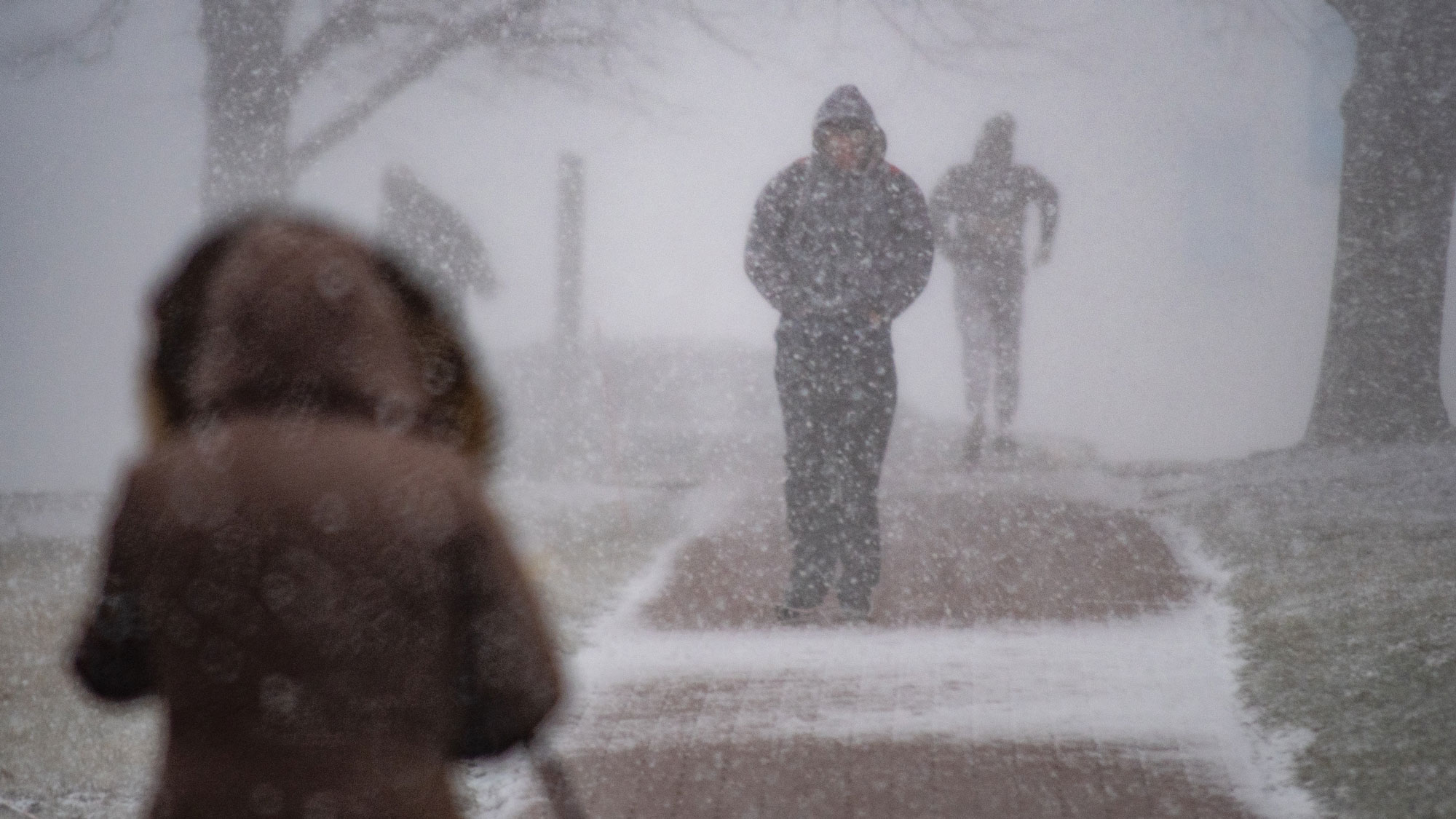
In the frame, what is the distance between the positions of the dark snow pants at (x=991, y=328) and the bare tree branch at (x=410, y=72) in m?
4.66

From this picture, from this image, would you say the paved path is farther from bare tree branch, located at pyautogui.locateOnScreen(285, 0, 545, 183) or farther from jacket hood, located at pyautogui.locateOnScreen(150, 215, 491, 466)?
bare tree branch, located at pyautogui.locateOnScreen(285, 0, 545, 183)

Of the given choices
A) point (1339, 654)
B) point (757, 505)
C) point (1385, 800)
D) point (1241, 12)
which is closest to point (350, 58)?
point (757, 505)

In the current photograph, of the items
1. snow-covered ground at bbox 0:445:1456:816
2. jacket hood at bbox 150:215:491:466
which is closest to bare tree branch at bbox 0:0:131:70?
snow-covered ground at bbox 0:445:1456:816

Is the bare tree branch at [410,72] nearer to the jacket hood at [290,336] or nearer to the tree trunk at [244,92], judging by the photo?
the tree trunk at [244,92]

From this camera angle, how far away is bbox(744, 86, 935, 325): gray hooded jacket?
5.76 m

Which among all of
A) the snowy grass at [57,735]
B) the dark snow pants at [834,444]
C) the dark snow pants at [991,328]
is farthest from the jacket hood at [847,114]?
the dark snow pants at [991,328]

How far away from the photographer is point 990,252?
1063 cm

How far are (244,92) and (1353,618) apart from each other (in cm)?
1033

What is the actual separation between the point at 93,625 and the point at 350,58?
11328 millimetres

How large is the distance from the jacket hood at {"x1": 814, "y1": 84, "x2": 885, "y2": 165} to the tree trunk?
7706mm

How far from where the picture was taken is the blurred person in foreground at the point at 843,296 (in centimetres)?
577

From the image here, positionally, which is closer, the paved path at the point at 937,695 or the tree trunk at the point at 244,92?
the paved path at the point at 937,695

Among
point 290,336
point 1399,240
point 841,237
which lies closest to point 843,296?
point 841,237

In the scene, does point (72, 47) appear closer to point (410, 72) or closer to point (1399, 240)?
point (410, 72)
